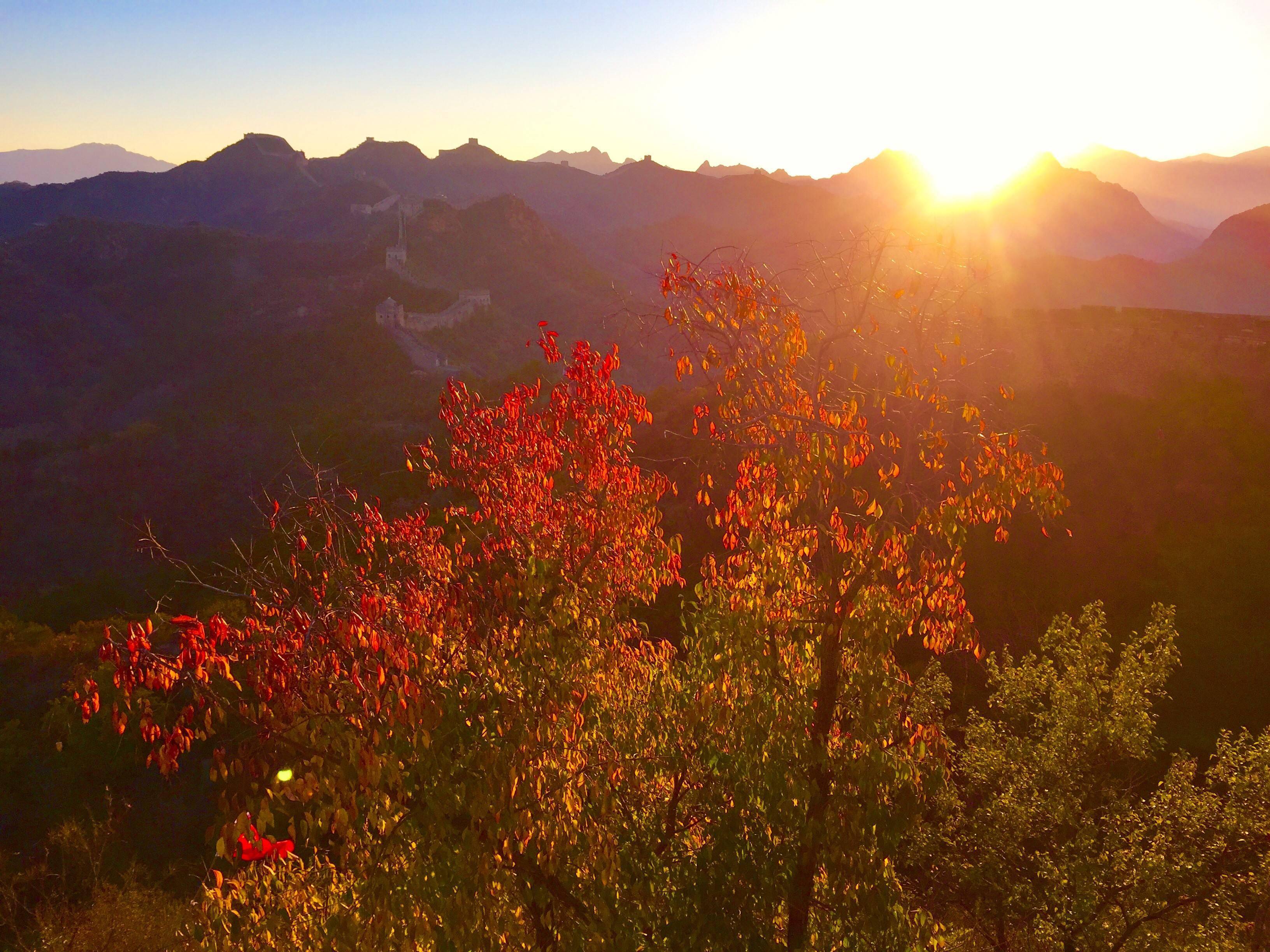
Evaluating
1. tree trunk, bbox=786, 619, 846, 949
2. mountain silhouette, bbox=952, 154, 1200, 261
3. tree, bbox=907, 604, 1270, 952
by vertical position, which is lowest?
tree, bbox=907, 604, 1270, 952

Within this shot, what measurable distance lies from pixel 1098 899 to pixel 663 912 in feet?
21.5

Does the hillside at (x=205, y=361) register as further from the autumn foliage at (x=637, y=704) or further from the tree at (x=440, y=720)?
the autumn foliage at (x=637, y=704)

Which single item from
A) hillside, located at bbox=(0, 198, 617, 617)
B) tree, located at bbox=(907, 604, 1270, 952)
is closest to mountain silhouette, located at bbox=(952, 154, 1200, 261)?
hillside, located at bbox=(0, 198, 617, 617)

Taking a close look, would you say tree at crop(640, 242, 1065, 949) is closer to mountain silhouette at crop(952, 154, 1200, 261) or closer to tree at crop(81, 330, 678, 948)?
tree at crop(81, 330, 678, 948)

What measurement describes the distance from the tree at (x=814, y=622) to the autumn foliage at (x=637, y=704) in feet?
0.13

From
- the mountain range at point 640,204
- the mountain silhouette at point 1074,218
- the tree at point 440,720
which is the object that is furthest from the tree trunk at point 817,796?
the mountain silhouette at point 1074,218

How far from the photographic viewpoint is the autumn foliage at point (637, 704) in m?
6.66

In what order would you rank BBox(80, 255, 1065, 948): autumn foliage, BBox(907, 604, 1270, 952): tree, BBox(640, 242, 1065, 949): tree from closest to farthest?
BBox(80, 255, 1065, 948): autumn foliage < BBox(640, 242, 1065, 949): tree < BBox(907, 604, 1270, 952): tree

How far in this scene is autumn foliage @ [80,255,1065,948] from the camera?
262 inches

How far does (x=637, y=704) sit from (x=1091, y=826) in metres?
6.91

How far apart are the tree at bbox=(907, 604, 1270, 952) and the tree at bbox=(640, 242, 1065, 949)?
13.3ft

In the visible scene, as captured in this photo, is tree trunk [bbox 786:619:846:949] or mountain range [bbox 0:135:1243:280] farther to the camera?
mountain range [bbox 0:135:1243:280]

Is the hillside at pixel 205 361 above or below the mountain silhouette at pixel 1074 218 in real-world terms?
below

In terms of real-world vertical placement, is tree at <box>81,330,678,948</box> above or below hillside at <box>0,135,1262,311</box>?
below
